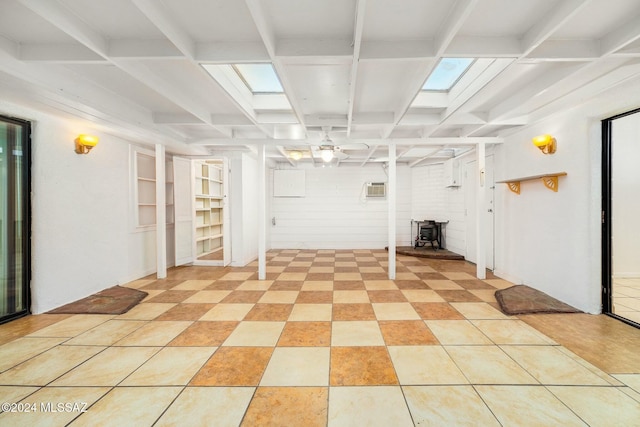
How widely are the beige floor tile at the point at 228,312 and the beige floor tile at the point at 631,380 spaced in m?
3.36

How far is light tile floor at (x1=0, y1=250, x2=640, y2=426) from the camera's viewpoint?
1.59 metres

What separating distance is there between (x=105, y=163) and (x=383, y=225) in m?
6.61

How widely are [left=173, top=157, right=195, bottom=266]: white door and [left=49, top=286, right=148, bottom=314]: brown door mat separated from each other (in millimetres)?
1765

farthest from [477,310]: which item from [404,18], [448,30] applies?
[404,18]

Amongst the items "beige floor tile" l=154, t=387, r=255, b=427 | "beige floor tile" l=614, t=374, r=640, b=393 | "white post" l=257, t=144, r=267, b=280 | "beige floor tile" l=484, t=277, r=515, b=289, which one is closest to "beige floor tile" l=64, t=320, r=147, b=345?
"beige floor tile" l=154, t=387, r=255, b=427

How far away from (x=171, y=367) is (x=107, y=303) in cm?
209

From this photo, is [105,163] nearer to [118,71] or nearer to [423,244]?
[118,71]

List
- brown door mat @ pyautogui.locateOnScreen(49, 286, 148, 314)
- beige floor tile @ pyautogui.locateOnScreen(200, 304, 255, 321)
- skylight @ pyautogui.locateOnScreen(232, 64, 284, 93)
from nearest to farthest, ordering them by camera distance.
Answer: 1. skylight @ pyautogui.locateOnScreen(232, 64, 284, 93)
2. beige floor tile @ pyautogui.locateOnScreen(200, 304, 255, 321)
3. brown door mat @ pyautogui.locateOnScreen(49, 286, 148, 314)

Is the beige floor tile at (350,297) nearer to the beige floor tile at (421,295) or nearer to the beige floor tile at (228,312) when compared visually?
the beige floor tile at (421,295)

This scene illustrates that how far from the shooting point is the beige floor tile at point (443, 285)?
13.2 feet

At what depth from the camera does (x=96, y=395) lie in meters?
1.76

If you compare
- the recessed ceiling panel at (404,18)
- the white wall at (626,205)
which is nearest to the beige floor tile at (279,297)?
the recessed ceiling panel at (404,18)

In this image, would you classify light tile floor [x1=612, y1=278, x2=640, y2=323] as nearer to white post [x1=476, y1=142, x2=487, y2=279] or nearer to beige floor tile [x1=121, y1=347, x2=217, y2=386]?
white post [x1=476, y1=142, x2=487, y2=279]

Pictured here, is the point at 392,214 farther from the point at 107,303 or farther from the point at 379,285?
the point at 107,303
